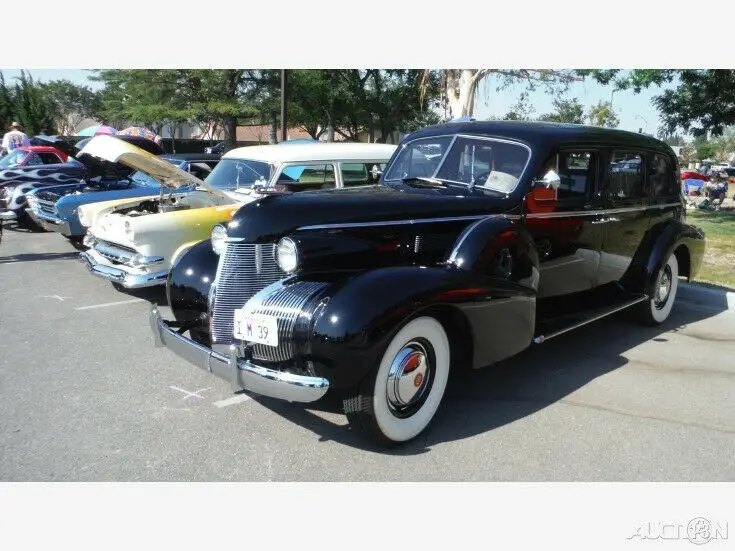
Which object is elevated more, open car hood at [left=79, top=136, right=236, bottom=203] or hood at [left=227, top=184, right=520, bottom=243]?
open car hood at [left=79, top=136, right=236, bottom=203]

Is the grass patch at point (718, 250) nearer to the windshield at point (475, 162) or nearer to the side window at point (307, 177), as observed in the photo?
the windshield at point (475, 162)

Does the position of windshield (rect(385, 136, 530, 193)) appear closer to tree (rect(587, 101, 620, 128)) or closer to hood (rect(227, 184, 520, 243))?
hood (rect(227, 184, 520, 243))

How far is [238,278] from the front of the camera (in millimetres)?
3533

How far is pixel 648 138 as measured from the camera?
19.1 feet

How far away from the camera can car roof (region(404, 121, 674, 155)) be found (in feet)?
15.2

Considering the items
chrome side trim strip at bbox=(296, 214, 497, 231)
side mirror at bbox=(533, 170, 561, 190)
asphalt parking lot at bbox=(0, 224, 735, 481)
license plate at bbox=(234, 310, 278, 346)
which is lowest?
asphalt parking lot at bbox=(0, 224, 735, 481)

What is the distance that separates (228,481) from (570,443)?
201 cm

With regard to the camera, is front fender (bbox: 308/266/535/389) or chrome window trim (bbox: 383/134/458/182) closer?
front fender (bbox: 308/266/535/389)

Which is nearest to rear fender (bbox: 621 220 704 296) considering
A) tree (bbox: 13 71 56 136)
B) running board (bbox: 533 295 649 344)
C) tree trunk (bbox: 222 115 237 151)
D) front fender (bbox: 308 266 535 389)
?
running board (bbox: 533 295 649 344)

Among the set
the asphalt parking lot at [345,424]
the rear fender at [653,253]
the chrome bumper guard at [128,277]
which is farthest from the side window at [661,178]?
the chrome bumper guard at [128,277]

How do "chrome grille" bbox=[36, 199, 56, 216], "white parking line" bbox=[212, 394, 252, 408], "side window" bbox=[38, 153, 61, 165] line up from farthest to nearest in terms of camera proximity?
"side window" bbox=[38, 153, 61, 165]
"chrome grille" bbox=[36, 199, 56, 216]
"white parking line" bbox=[212, 394, 252, 408]

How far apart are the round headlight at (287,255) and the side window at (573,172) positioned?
7.39 feet

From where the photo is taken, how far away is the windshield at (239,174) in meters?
7.66

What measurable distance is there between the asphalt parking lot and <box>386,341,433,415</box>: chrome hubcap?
26 cm
